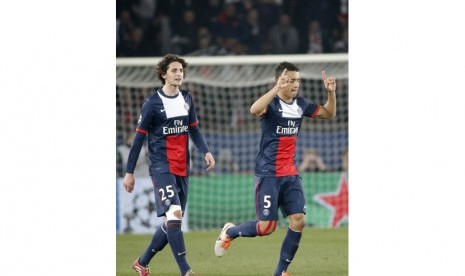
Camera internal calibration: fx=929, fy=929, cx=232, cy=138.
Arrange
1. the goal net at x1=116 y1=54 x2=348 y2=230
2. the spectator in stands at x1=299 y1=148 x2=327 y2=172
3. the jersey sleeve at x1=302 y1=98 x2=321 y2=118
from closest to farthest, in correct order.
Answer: the jersey sleeve at x1=302 y1=98 x2=321 y2=118 < the goal net at x1=116 y1=54 x2=348 y2=230 < the spectator in stands at x1=299 y1=148 x2=327 y2=172

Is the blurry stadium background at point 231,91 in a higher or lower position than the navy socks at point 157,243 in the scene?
higher

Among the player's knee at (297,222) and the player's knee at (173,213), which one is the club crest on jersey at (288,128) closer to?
the player's knee at (297,222)

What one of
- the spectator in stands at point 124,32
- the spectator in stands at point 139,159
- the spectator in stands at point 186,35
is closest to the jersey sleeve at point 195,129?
the spectator in stands at point 139,159

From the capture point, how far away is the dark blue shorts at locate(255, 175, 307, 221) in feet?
24.1

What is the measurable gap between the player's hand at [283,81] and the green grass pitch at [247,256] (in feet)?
5.69

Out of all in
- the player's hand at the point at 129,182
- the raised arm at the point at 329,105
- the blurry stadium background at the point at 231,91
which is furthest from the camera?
the blurry stadium background at the point at 231,91

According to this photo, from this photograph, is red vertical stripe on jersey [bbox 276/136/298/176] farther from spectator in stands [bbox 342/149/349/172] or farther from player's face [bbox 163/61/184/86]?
spectator in stands [bbox 342/149/349/172]

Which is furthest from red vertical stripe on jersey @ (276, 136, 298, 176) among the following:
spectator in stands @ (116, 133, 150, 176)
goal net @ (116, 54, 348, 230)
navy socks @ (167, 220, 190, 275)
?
spectator in stands @ (116, 133, 150, 176)

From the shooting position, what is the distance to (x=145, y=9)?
686 inches

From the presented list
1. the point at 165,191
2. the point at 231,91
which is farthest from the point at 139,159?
the point at 165,191

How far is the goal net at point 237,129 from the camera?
13.6 m

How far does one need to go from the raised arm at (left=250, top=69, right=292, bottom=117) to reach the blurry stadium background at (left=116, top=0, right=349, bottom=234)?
583 cm
